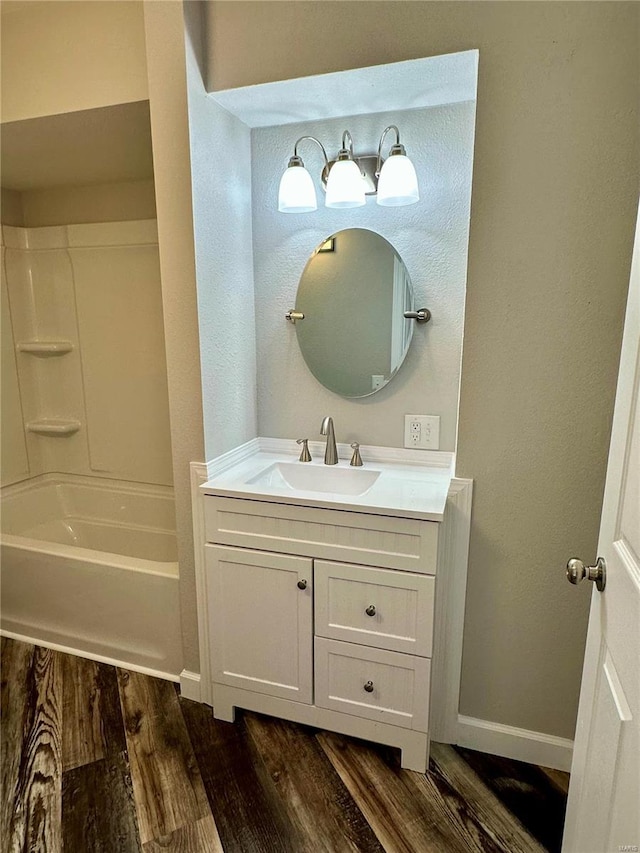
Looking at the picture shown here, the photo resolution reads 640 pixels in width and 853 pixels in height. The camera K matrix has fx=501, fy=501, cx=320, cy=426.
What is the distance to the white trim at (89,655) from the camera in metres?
2.04

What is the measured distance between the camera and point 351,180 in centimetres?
169

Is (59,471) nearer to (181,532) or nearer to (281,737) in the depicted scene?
(181,532)

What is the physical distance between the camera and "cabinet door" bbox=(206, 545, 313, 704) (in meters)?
1.64

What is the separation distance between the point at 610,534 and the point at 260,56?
5.35 ft

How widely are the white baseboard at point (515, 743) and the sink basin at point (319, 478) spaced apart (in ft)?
2.81

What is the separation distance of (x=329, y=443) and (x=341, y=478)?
5.5 inches

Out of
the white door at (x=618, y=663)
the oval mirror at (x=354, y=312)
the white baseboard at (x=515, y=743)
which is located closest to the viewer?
the white door at (x=618, y=663)

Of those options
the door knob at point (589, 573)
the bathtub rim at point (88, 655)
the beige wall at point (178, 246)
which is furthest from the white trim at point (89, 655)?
the door knob at point (589, 573)

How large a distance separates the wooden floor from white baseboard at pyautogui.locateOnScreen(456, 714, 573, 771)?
3 cm

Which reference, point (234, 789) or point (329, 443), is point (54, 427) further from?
point (234, 789)

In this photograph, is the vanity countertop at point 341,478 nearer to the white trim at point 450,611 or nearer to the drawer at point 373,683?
the white trim at point 450,611

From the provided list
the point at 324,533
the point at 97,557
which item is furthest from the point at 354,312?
the point at 97,557

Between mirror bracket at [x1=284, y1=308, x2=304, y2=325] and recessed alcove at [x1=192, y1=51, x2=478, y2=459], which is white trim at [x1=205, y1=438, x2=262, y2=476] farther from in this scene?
mirror bracket at [x1=284, y1=308, x2=304, y2=325]

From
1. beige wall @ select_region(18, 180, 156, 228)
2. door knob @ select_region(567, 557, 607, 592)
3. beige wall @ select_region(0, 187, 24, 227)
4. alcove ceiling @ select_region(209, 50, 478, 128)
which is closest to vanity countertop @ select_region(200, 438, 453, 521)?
door knob @ select_region(567, 557, 607, 592)
